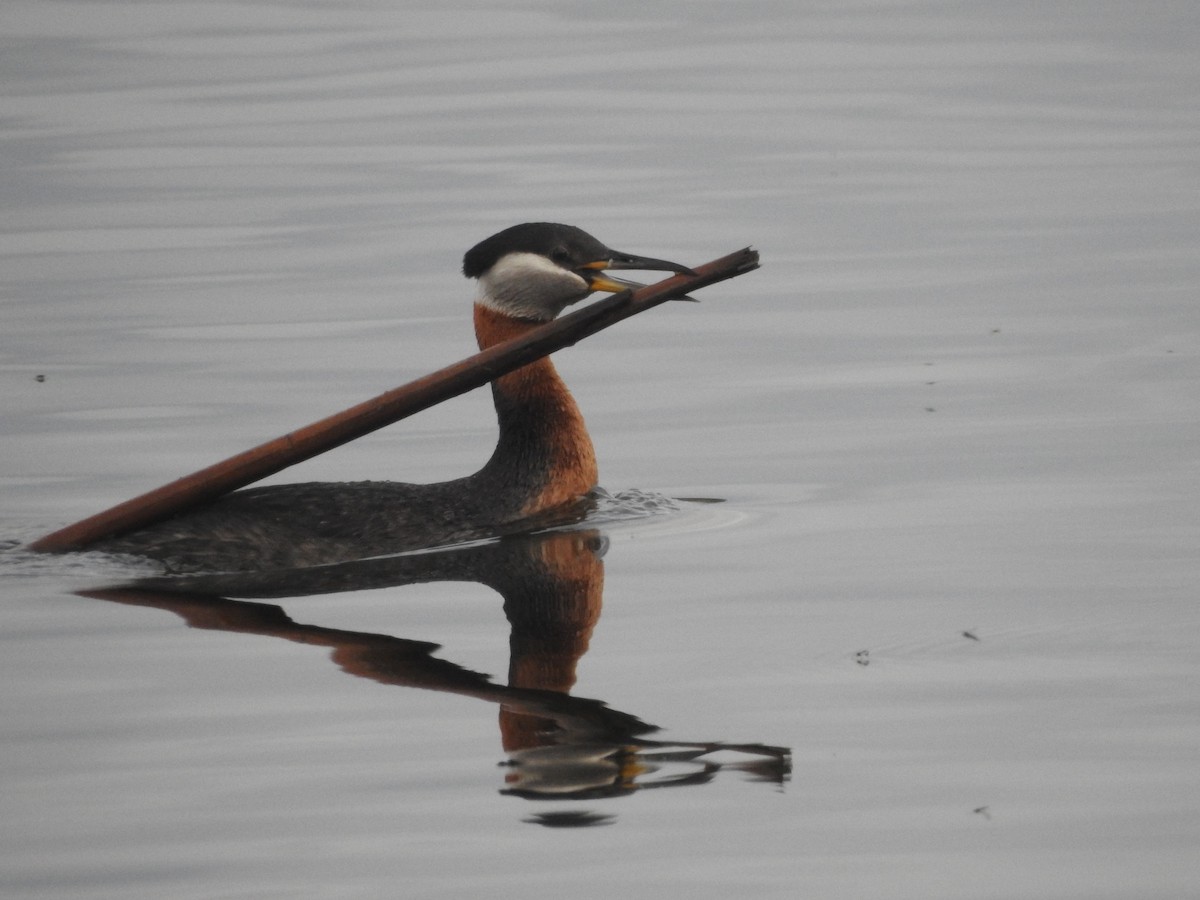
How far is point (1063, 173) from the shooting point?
18.3m

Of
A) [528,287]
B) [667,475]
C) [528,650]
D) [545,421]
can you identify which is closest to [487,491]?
[545,421]

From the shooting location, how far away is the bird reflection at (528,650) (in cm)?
635

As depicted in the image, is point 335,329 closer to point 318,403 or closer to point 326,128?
point 318,403

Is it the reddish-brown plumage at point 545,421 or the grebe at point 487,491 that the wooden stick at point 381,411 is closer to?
the grebe at point 487,491

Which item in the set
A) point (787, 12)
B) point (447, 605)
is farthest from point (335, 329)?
point (787, 12)

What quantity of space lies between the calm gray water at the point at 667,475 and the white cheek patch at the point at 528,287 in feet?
3.04

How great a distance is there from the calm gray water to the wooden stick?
0.71 feet

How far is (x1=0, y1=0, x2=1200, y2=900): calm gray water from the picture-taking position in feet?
19.8

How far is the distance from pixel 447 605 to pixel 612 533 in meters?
1.31

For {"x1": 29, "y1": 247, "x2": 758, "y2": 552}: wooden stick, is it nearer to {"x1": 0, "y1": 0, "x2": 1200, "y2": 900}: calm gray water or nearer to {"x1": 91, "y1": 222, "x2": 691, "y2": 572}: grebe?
{"x1": 91, "y1": 222, "x2": 691, "y2": 572}: grebe

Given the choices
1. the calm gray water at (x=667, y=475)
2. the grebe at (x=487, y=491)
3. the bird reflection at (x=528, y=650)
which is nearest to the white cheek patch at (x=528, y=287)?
the grebe at (x=487, y=491)

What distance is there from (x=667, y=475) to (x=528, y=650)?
2.95 metres

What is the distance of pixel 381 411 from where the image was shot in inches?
347

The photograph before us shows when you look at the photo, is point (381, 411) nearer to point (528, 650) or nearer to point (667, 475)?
point (528, 650)
